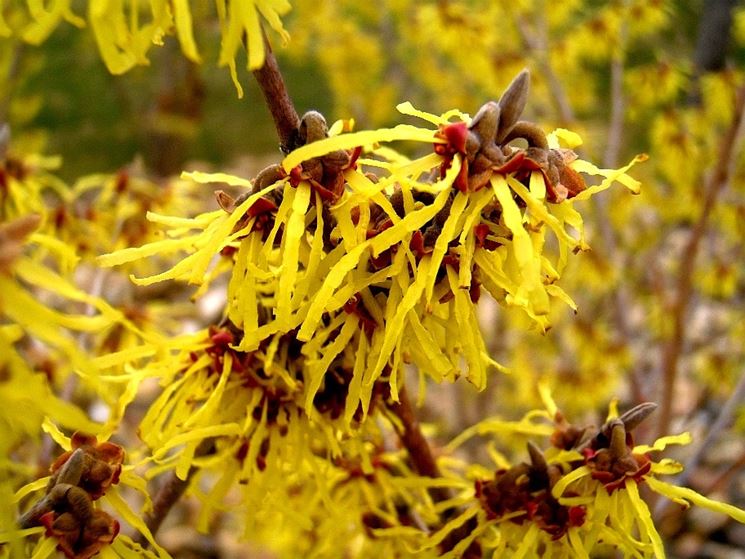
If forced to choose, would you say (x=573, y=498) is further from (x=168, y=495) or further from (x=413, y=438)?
(x=168, y=495)

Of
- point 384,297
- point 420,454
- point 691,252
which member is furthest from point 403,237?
point 691,252

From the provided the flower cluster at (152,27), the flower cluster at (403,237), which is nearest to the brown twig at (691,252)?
the flower cluster at (403,237)

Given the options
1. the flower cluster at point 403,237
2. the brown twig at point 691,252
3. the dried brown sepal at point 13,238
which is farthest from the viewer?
the brown twig at point 691,252

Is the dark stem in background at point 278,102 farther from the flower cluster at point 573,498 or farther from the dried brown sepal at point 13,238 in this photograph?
the flower cluster at point 573,498

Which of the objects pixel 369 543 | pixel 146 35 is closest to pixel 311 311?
Result: pixel 146 35

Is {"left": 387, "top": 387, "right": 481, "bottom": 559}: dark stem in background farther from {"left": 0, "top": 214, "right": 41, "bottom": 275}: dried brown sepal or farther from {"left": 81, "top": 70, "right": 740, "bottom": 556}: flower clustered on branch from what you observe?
{"left": 0, "top": 214, "right": 41, "bottom": 275}: dried brown sepal

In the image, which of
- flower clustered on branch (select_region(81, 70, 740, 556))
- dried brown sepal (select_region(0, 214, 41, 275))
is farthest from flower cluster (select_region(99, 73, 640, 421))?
dried brown sepal (select_region(0, 214, 41, 275))

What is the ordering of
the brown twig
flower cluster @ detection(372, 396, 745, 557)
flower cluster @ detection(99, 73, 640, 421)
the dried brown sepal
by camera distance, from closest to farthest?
1. the dried brown sepal
2. flower cluster @ detection(99, 73, 640, 421)
3. flower cluster @ detection(372, 396, 745, 557)
4. the brown twig
